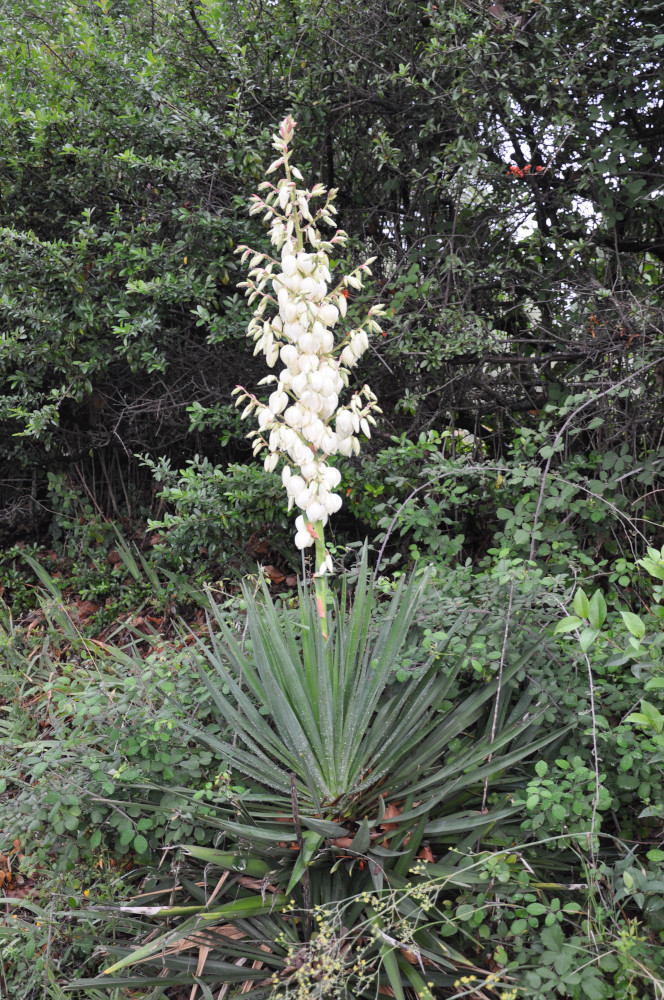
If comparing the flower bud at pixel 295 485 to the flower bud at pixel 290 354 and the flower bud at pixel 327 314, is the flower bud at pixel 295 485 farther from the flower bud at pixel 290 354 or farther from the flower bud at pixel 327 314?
the flower bud at pixel 327 314

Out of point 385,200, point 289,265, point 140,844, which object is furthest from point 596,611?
point 385,200

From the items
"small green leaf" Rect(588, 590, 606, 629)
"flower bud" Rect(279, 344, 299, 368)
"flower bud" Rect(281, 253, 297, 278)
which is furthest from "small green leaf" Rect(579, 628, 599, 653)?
"flower bud" Rect(281, 253, 297, 278)

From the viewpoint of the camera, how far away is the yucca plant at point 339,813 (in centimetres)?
215

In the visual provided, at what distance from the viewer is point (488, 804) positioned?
2514 millimetres

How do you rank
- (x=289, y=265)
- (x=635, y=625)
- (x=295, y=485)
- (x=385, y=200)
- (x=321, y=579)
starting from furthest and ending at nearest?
(x=385, y=200) → (x=321, y=579) → (x=295, y=485) → (x=289, y=265) → (x=635, y=625)

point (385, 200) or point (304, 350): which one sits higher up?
point (385, 200)

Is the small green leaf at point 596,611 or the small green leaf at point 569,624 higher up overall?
the small green leaf at point 596,611

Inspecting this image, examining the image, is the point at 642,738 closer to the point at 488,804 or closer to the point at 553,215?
the point at 488,804

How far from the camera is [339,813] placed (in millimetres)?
2404

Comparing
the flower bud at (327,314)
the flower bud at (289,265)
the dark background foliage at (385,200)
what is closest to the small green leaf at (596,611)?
the flower bud at (327,314)

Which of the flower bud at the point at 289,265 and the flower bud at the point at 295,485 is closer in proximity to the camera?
the flower bud at the point at 289,265

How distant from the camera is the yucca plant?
2146mm

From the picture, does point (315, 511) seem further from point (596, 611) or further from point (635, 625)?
point (635, 625)

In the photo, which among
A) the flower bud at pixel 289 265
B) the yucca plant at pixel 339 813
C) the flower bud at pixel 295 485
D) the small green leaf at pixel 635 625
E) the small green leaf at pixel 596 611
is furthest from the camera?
the flower bud at pixel 295 485
